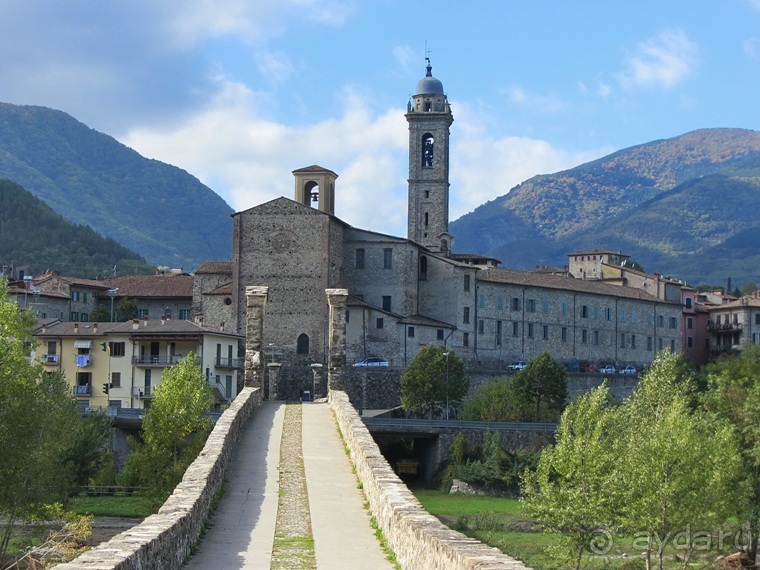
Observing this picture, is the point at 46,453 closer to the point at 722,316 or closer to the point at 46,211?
the point at 722,316

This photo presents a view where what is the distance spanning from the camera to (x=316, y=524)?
698 inches

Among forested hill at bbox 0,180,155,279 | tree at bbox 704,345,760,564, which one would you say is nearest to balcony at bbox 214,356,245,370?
tree at bbox 704,345,760,564

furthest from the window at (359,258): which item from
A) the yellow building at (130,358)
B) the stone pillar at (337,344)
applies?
the stone pillar at (337,344)

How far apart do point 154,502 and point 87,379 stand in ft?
87.6

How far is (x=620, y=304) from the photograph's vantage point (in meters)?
95.9

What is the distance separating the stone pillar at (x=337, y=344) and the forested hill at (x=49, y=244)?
110 meters

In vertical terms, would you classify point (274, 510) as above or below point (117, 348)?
below

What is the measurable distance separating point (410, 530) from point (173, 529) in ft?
8.34

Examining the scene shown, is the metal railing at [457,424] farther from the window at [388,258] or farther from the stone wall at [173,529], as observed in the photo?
the stone wall at [173,529]

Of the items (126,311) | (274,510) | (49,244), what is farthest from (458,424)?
(49,244)

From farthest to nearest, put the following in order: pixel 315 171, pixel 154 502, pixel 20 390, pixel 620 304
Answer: pixel 620 304
pixel 315 171
pixel 154 502
pixel 20 390

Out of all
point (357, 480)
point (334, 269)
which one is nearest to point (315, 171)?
point (334, 269)

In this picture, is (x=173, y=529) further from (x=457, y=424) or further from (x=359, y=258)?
(x=359, y=258)

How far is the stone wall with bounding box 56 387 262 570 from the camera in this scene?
1098 centimetres
